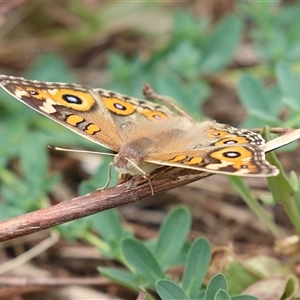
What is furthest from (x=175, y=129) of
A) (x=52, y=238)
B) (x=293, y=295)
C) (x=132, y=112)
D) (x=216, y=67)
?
(x=216, y=67)

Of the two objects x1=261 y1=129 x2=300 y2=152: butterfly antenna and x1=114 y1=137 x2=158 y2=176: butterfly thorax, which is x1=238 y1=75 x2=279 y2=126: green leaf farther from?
x1=261 y1=129 x2=300 y2=152: butterfly antenna

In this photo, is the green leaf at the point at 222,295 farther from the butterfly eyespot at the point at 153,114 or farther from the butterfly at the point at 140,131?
the butterfly eyespot at the point at 153,114

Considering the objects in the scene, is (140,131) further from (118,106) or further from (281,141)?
(281,141)

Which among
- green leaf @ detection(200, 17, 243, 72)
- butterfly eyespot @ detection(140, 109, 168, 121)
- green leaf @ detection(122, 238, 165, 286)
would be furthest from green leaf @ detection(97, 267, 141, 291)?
green leaf @ detection(200, 17, 243, 72)

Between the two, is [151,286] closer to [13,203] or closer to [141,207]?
[13,203]

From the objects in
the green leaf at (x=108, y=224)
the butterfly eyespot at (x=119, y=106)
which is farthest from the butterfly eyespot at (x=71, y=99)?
the green leaf at (x=108, y=224)

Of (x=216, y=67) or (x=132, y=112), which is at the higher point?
(x=216, y=67)
